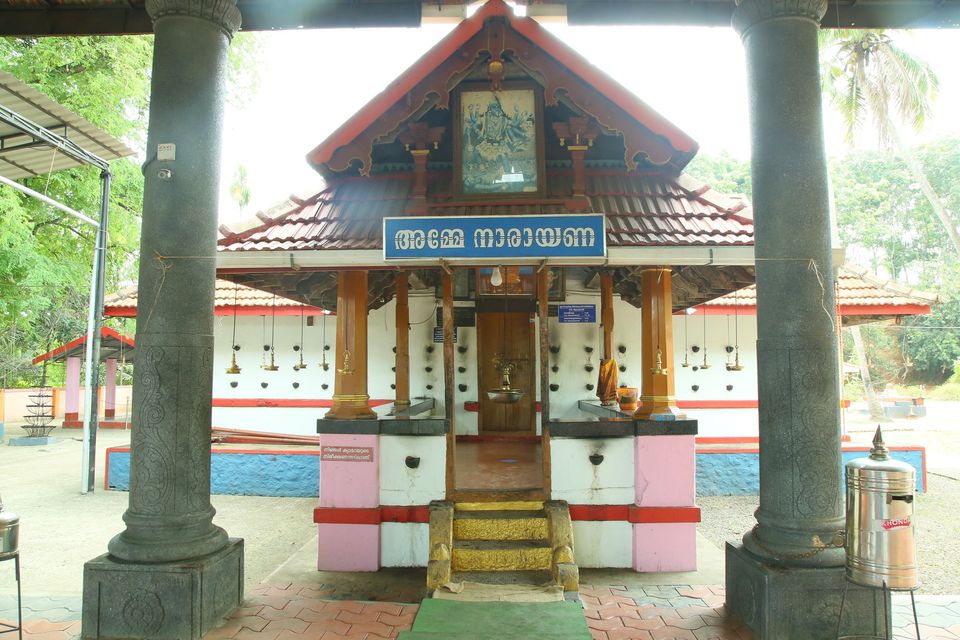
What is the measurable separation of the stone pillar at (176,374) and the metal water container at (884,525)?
444cm

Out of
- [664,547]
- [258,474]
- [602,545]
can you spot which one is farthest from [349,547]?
[258,474]

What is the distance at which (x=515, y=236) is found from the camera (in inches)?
213

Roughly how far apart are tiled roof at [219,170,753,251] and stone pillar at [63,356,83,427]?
687 inches

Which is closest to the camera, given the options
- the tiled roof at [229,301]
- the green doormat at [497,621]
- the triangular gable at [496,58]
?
the green doormat at [497,621]

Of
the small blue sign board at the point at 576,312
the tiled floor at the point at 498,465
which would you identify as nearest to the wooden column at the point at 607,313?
the small blue sign board at the point at 576,312

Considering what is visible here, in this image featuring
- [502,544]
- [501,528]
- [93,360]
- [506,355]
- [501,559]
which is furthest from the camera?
[93,360]

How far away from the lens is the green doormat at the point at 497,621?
4.41 metres

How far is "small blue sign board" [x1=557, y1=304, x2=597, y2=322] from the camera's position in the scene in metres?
10.2

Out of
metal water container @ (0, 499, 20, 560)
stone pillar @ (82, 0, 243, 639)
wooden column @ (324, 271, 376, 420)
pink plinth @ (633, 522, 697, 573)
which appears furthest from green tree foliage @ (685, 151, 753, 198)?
metal water container @ (0, 499, 20, 560)

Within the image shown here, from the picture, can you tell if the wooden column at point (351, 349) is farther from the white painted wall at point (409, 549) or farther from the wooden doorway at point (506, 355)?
the wooden doorway at point (506, 355)

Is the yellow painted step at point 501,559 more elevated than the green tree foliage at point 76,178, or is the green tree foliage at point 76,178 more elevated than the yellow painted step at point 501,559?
the green tree foliage at point 76,178

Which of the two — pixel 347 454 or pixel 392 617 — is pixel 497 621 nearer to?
pixel 392 617

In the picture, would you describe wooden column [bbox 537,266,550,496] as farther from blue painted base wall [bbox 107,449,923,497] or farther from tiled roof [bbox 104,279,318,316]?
tiled roof [bbox 104,279,318,316]

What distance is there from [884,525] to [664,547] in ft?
9.67
